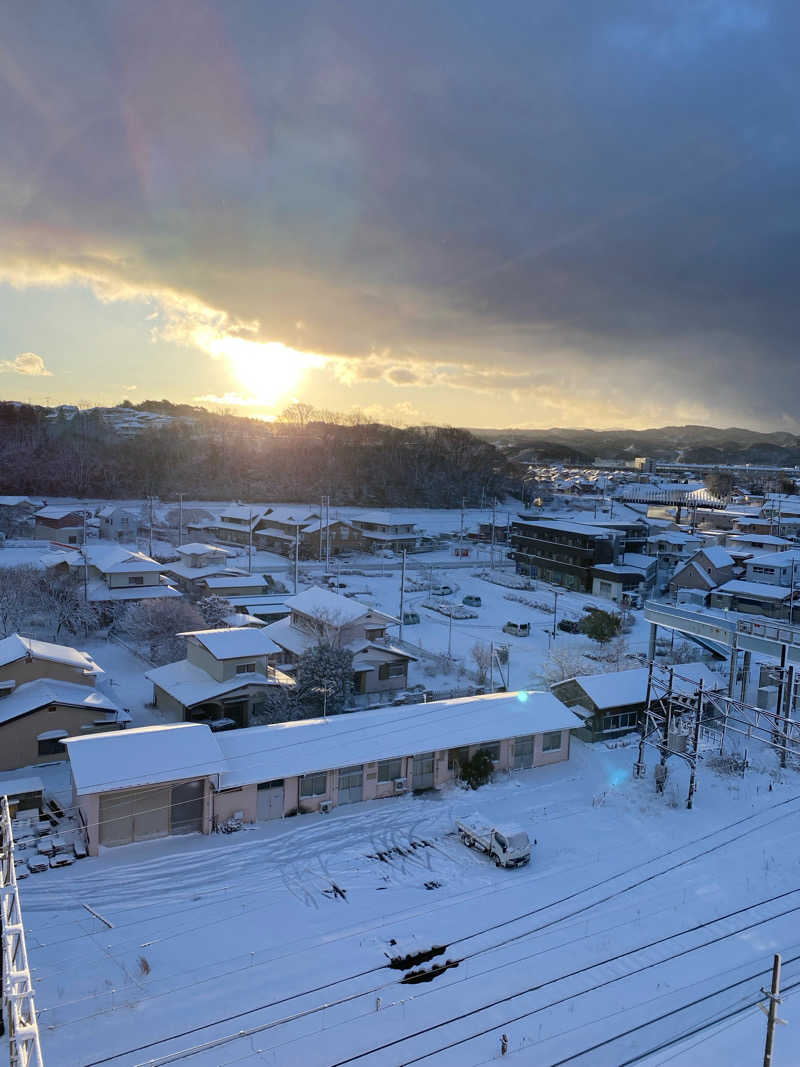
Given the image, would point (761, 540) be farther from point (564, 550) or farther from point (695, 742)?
point (695, 742)

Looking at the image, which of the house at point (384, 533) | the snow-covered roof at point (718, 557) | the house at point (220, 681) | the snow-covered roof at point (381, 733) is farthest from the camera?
the house at point (384, 533)

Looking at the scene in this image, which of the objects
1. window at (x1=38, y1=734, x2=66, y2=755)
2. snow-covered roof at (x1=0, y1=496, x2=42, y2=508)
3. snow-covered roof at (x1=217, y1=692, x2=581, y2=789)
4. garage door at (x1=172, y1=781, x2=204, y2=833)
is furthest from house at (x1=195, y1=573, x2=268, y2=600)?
snow-covered roof at (x1=0, y1=496, x2=42, y2=508)

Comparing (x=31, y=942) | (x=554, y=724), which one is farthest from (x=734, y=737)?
(x=31, y=942)

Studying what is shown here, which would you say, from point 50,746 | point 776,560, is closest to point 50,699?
point 50,746

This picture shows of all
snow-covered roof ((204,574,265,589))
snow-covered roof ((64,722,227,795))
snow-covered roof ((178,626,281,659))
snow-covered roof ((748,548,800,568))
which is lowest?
snow-covered roof ((204,574,265,589))

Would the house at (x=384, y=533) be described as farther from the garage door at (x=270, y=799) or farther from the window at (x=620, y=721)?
the garage door at (x=270, y=799)

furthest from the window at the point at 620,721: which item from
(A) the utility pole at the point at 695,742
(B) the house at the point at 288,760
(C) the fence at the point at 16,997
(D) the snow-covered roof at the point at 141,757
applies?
(C) the fence at the point at 16,997

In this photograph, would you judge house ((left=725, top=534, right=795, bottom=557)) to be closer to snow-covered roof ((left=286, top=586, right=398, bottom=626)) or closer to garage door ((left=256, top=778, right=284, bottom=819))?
snow-covered roof ((left=286, top=586, right=398, bottom=626))
